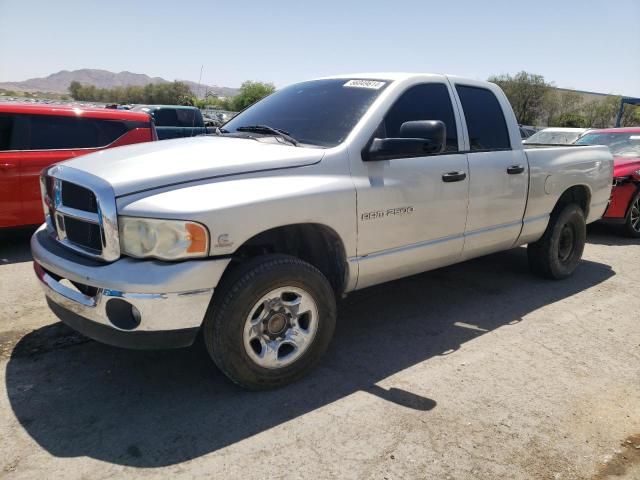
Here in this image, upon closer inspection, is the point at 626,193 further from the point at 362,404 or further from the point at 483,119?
the point at 362,404

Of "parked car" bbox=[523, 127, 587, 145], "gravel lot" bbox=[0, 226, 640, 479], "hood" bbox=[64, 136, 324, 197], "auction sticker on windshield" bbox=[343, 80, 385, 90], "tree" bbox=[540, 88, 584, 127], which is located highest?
"tree" bbox=[540, 88, 584, 127]

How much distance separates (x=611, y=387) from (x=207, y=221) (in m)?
2.76

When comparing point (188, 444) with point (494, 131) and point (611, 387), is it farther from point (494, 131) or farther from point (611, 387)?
point (494, 131)

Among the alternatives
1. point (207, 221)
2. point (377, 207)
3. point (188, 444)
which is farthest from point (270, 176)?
point (188, 444)

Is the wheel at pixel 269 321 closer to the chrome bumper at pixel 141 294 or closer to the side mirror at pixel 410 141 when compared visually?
the chrome bumper at pixel 141 294

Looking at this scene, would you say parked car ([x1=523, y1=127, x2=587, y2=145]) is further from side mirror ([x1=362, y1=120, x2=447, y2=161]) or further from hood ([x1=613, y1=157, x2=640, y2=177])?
side mirror ([x1=362, y1=120, x2=447, y2=161])

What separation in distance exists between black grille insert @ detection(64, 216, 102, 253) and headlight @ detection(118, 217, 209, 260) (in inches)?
9.6

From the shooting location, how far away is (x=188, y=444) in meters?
2.58

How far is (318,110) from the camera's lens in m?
3.72

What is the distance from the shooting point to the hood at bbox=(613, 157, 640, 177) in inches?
290

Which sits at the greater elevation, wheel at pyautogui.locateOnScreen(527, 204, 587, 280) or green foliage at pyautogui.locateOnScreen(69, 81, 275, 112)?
green foliage at pyautogui.locateOnScreen(69, 81, 275, 112)

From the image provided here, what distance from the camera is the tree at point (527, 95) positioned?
50500 millimetres

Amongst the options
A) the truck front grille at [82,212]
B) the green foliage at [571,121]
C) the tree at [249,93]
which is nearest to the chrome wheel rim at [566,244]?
the truck front grille at [82,212]

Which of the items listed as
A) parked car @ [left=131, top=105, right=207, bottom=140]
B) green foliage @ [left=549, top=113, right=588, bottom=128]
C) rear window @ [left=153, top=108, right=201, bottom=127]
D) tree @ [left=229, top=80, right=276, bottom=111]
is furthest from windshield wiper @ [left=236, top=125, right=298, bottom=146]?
tree @ [left=229, top=80, right=276, bottom=111]
